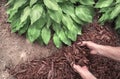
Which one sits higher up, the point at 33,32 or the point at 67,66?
the point at 33,32

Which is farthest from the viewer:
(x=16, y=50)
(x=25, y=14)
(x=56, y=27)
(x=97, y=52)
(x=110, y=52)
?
(x=16, y=50)

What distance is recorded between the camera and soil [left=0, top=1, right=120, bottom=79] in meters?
4.50

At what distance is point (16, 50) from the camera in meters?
4.66

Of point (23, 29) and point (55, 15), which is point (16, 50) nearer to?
point (23, 29)

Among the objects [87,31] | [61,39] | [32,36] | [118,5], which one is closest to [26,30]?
[32,36]

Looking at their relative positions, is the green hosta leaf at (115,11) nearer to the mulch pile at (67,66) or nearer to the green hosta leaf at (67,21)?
the mulch pile at (67,66)

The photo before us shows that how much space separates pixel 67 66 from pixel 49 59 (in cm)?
27

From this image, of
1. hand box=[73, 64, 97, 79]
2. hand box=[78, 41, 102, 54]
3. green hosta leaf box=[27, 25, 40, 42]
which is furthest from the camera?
green hosta leaf box=[27, 25, 40, 42]

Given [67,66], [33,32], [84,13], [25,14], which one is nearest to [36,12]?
[25,14]

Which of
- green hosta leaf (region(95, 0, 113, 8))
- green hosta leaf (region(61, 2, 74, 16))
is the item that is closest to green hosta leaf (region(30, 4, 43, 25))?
green hosta leaf (region(61, 2, 74, 16))

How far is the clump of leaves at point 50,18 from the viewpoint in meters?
4.41

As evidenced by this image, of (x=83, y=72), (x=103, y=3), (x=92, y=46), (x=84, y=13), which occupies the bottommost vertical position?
(x=83, y=72)

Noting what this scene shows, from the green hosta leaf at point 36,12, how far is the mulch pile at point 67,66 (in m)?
0.61

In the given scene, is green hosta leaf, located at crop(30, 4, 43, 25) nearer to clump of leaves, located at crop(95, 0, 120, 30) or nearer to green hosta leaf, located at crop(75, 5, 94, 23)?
green hosta leaf, located at crop(75, 5, 94, 23)
